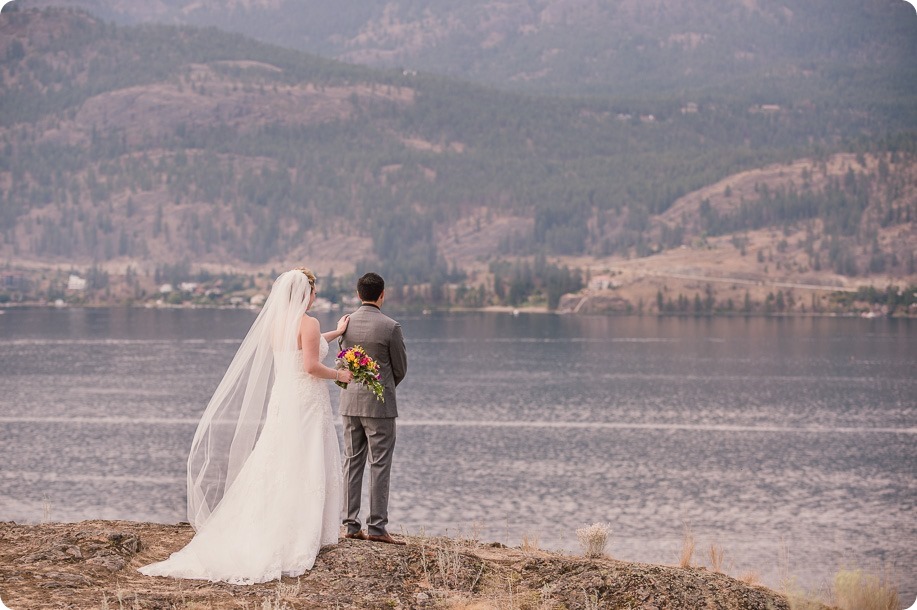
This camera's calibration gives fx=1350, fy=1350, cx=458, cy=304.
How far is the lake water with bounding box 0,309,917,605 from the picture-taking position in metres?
37.3

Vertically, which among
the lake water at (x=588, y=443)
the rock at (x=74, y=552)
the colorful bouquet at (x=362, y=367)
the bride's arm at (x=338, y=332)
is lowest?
the lake water at (x=588, y=443)

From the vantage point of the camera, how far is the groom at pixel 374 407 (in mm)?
13734

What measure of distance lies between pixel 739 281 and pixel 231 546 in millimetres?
190839

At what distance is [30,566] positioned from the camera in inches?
496

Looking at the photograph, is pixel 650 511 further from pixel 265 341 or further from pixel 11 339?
pixel 11 339

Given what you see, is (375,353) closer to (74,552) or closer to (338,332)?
(338,332)

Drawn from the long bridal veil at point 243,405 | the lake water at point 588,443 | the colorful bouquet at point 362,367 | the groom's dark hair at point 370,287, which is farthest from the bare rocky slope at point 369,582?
the lake water at point 588,443

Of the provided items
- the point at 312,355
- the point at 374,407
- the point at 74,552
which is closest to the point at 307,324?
the point at 312,355

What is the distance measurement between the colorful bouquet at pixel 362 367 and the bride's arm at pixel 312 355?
0.08 meters

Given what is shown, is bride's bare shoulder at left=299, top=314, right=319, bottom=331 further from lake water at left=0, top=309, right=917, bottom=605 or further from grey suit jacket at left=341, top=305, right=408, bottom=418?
lake water at left=0, top=309, right=917, bottom=605

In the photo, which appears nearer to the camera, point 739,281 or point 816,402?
point 816,402

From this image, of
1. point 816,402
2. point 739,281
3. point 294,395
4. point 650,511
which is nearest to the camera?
point 294,395

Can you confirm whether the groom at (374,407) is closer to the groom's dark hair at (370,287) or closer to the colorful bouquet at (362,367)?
the groom's dark hair at (370,287)

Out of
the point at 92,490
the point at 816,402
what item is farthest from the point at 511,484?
the point at 816,402
